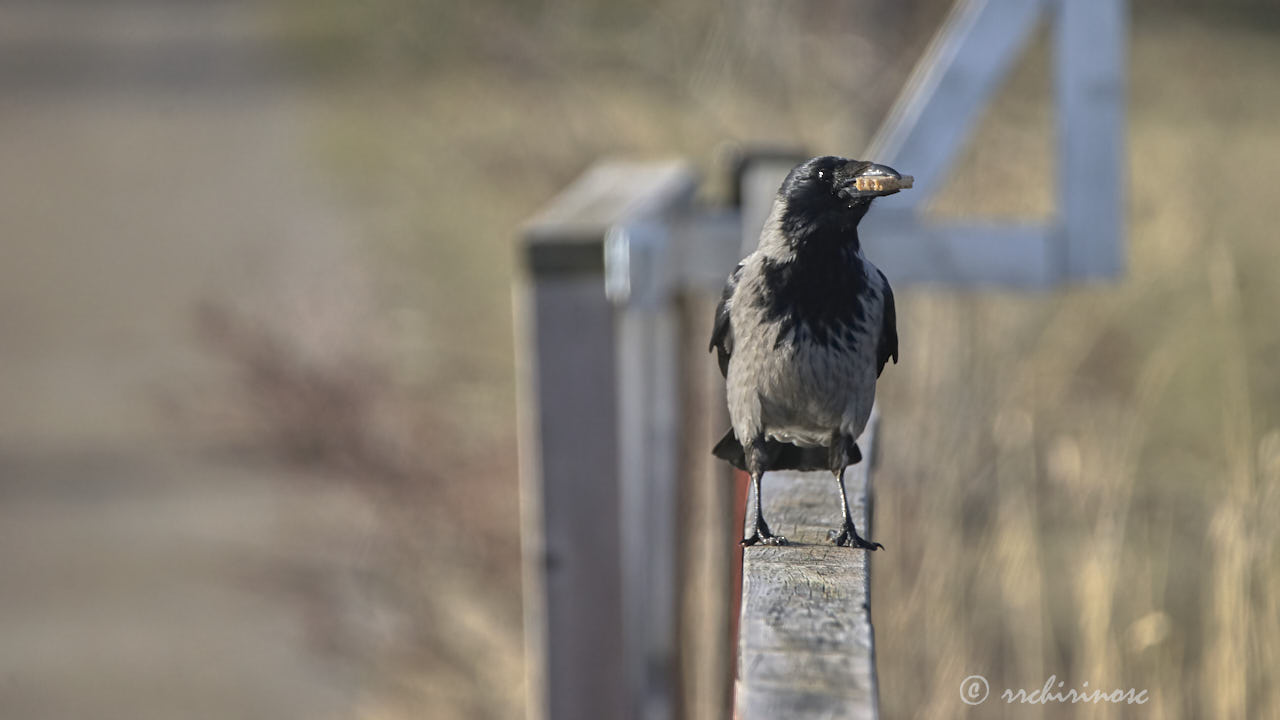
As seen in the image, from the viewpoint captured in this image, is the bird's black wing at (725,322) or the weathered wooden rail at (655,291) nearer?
the bird's black wing at (725,322)

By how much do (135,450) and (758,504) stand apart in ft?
19.9

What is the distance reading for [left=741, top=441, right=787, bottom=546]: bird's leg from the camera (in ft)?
5.30

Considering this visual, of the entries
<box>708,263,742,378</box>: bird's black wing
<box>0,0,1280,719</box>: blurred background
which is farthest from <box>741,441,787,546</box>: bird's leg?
<box>0,0,1280,719</box>: blurred background

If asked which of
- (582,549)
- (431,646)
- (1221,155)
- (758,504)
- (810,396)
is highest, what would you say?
(1221,155)

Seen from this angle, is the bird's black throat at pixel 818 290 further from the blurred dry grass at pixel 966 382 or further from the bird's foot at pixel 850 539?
the blurred dry grass at pixel 966 382

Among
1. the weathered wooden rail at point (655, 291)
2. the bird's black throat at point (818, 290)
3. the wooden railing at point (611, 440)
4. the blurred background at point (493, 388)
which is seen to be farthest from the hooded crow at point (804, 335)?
the blurred background at point (493, 388)

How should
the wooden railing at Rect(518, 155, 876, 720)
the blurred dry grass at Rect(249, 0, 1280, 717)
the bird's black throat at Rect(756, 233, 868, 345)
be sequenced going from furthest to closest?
→ 1. the blurred dry grass at Rect(249, 0, 1280, 717)
2. the wooden railing at Rect(518, 155, 876, 720)
3. the bird's black throat at Rect(756, 233, 868, 345)

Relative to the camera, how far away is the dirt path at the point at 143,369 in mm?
5680

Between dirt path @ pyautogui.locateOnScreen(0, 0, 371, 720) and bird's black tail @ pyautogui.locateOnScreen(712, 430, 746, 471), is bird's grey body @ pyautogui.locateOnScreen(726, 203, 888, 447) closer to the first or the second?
bird's black tail @ pyautogui.locateOnScreen(712, 430, 746, 471)

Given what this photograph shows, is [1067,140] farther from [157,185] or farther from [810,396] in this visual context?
[157,185]

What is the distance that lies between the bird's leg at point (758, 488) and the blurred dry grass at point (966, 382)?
157 centimetres

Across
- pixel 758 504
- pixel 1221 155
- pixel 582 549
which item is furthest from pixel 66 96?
pixel 758 504

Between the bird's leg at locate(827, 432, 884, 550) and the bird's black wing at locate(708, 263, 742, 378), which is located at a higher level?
the bird's black wing at locate(708, 263, 742, 378)

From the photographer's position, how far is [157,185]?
10.1m
